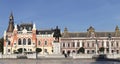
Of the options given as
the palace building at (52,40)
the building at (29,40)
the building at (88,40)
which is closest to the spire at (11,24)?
the palace building at (52,40)

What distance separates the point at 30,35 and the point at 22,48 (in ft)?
16.1

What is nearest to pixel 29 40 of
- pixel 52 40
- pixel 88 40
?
pixel 52 40

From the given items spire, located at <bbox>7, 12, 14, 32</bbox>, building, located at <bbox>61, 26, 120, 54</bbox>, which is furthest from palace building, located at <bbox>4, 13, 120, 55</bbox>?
spire, located at <bbox>7, 12, 14, 32</bbox>

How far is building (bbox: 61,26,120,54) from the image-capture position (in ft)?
320

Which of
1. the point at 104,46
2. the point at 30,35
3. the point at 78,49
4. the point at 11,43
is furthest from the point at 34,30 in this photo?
the point at 104,46

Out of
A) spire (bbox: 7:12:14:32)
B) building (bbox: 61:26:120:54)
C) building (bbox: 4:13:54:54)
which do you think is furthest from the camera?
spire (bbox: 7:12:14:32)

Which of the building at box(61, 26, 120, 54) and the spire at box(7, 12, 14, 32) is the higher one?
the spire at box(7, 12, 14, 32)

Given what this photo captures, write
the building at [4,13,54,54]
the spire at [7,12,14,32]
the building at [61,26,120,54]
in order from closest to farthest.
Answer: the building at [4,13,54,54] < the building at [61,26,120,54] < the spire at [7,12,14,32]

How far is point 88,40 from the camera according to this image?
9881cm

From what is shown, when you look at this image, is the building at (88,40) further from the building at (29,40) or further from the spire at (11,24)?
the spire at (11,24)

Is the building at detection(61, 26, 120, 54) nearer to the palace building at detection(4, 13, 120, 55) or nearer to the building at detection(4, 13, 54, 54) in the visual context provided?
the palace building at detection(4, 13, 120, 55)

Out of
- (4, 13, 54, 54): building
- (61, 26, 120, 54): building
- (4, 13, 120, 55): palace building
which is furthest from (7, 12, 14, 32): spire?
(61, 26, 120, 54): building

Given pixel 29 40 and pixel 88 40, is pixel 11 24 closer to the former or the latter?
pixel 29 40

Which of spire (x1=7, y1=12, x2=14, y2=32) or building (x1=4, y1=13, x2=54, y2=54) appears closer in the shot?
building (x1=4, y1=13, x2=54, y2=54)
